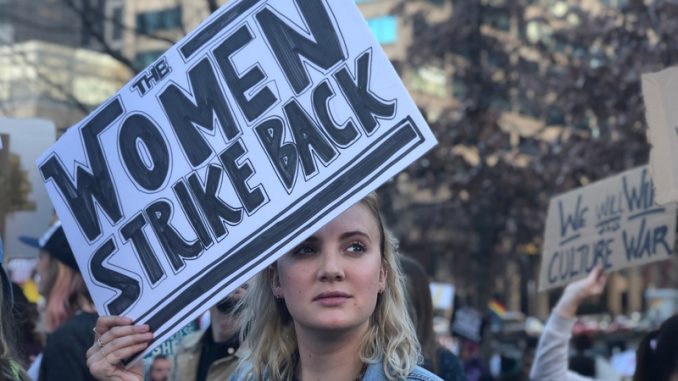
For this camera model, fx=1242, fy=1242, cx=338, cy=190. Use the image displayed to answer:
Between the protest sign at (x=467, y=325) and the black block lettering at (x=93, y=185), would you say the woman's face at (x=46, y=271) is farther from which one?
the protest sign at (x=467, y=325)

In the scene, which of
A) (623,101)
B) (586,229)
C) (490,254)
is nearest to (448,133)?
(490,254)

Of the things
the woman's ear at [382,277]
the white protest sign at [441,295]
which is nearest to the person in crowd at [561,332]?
the woman's ear at [382,277]

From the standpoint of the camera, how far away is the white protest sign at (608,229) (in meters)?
5.83

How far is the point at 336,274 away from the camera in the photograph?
307 cm

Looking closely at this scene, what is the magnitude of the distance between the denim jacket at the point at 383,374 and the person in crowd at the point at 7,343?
962 mm

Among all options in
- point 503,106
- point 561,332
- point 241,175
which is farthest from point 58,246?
point 503,106

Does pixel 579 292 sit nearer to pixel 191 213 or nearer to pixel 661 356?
pixel 661 356

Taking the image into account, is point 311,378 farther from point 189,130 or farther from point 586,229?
point 586,229

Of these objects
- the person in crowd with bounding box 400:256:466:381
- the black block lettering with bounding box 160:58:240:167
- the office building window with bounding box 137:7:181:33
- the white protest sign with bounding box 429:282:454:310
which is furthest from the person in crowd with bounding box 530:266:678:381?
the white protest sign with bounding box 429:282:454:310

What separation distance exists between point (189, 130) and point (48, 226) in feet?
8.46

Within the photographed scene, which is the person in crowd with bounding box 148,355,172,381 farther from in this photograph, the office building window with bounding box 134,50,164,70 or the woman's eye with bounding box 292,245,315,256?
the woman's eye with bounding box 292,245,315,256

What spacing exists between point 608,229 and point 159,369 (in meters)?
2.62

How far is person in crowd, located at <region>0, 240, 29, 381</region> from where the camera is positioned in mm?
3398

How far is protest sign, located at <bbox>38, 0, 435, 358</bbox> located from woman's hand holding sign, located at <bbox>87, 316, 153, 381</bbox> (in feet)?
0.12
